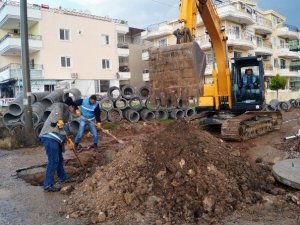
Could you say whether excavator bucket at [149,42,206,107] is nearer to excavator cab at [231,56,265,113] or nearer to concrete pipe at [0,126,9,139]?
excavator cab at [231,56,265,113]

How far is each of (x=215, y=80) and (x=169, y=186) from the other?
6.76 meters

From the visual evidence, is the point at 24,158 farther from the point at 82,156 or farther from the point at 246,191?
the point at 246,191

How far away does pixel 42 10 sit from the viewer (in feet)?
94.3

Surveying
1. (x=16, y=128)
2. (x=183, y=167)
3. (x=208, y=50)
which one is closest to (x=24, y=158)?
(x=16, y=128)

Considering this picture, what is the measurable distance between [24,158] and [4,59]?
24767mm

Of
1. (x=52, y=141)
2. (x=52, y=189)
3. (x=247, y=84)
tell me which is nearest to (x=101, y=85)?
(x=247, y=84)

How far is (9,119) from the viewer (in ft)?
41.4

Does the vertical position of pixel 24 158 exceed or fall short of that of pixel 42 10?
it falls short

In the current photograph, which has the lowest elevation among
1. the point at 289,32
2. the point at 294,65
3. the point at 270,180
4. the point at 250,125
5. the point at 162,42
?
the point at 270,180

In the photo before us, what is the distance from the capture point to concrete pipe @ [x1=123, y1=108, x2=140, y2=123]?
52.3ft

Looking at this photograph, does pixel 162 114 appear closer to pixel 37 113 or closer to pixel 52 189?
pixel 37 113

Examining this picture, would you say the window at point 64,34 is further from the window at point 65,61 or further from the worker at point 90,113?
the worker at point 90,113

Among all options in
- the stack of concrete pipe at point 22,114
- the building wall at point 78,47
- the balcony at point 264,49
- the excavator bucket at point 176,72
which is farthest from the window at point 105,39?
the excavator bucket at point 176,72

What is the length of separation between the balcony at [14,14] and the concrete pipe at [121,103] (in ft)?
53.0
